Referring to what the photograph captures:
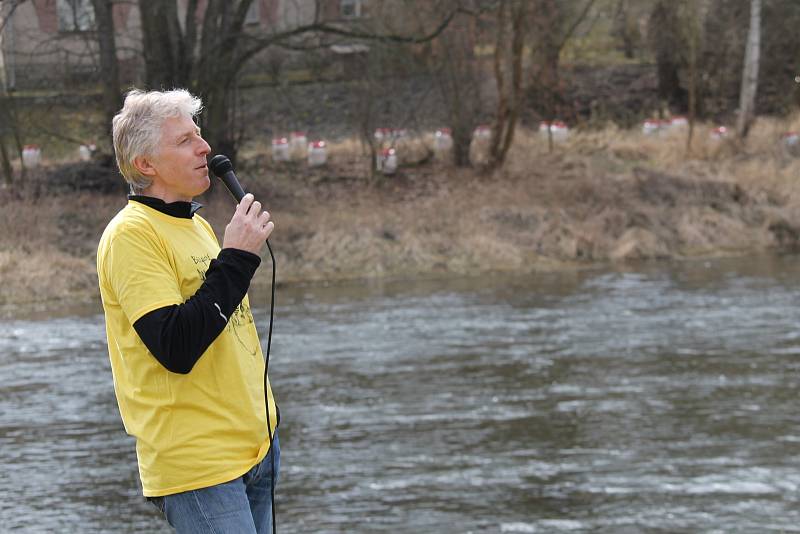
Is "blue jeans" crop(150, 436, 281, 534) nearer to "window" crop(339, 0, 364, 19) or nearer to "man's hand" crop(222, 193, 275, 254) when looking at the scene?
"man's hand" crop(222, 193, 275, 254)

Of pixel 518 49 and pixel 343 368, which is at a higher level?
pixel 518 49

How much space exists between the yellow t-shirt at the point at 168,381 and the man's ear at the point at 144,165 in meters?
0.09

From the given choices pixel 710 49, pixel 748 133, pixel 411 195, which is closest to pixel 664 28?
pixel 710 49

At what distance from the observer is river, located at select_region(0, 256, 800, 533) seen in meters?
7.26

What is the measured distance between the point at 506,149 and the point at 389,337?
474 inches

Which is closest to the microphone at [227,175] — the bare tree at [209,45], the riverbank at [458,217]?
the riverbank at [458,217]

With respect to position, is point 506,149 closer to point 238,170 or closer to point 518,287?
point 238,170

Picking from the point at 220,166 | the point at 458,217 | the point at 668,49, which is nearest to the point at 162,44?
the point at 458,217

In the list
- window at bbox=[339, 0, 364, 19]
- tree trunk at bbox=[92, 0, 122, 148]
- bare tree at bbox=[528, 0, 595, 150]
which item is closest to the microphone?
tree trunk at bbox=[92, 0, 122, 148]

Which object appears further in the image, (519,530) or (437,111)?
(437,111)

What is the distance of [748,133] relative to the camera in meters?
28.5

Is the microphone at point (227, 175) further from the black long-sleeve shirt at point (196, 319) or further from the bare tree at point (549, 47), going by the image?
the bare tree at point (549, 47)

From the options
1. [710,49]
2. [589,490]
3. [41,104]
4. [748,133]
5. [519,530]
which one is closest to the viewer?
[519,530]

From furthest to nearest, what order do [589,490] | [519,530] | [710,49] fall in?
[710,49]
[589,490]
[519,530]
